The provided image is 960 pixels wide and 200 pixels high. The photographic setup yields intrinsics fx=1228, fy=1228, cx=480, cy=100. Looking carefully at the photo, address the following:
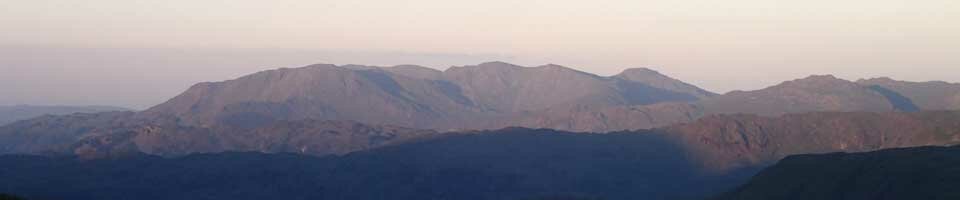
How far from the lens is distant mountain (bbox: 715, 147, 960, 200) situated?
15425 centimetres

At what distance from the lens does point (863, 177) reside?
166 m

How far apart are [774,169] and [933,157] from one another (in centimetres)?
2476

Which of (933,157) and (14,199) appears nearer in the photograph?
(14,199)

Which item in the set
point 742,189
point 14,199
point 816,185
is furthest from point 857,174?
point 14,199

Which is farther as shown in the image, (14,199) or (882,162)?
(882,162)

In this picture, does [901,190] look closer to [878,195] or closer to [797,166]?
[878,195]

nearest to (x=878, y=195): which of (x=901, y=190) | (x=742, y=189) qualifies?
(x=901, y=190)

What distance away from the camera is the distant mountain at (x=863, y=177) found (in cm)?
15425

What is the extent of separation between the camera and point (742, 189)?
182625 millimetres

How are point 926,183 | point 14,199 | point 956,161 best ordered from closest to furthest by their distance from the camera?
point 14,199, point 926,183, point 956,161

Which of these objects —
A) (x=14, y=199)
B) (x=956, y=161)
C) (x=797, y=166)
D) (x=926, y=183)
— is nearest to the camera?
(x=14, y=199)

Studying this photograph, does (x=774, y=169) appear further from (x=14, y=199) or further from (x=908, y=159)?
(x=14, y=199)

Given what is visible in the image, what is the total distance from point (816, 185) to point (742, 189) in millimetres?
15521

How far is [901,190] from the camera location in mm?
155375
